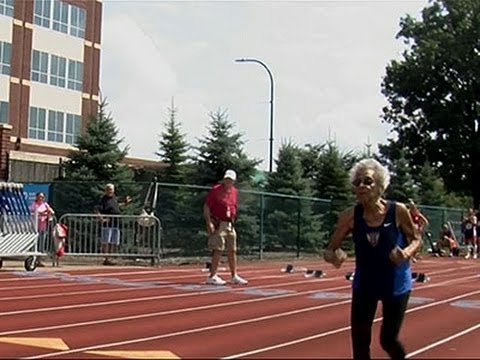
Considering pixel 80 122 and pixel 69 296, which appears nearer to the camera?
pixel 69 296

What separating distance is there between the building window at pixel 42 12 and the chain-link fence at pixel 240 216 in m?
30.2

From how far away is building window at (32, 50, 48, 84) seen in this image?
56125mm

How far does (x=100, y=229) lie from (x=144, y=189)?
7.29 ft

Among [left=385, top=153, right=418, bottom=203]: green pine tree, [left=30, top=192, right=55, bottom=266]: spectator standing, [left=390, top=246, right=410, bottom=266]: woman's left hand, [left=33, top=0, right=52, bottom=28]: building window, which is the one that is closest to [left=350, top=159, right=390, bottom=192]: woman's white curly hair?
[left=390, top=246, right=410, bottom=266]: woman's left hand

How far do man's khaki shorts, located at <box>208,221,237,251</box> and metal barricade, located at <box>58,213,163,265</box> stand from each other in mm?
5838

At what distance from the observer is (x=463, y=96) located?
59781mm

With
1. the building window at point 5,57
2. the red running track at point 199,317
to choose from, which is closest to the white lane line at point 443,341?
the red running track at point 199,317

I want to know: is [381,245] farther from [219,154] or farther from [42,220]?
[219,154]

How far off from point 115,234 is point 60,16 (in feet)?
127

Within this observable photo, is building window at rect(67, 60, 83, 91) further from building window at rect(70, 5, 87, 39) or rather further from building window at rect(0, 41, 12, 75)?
building window at rect(0, 41, 12, 75)

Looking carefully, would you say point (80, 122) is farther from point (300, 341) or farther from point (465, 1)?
point (300, 341)

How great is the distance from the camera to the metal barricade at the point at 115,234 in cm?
2183

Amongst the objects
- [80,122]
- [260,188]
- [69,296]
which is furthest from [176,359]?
[80,122]

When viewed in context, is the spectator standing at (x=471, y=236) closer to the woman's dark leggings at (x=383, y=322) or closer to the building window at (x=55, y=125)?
the woman's dark leggings at (x=383, y=322)
